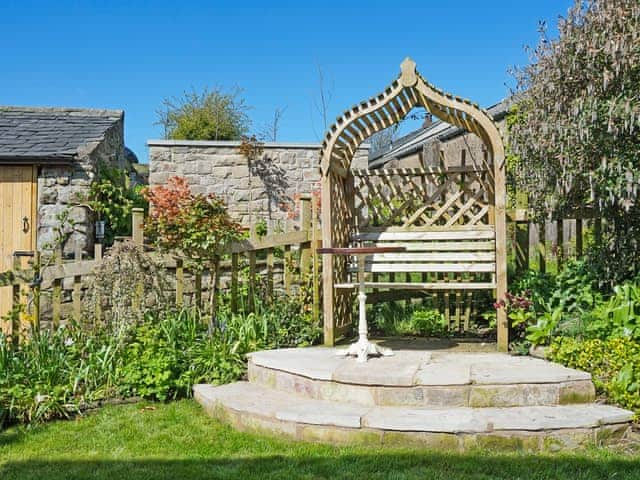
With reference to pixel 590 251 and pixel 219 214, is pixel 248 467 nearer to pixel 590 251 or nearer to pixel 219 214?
pixel 219 214

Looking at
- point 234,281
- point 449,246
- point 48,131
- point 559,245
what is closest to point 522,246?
point 559,245

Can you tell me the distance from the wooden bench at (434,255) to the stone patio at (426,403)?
2.81 feet

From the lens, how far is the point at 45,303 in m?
7.00

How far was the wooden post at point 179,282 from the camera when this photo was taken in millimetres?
5391

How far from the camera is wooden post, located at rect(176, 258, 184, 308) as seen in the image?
5391 millimetres

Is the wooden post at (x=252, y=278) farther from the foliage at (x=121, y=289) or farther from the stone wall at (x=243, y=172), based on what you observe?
A: the stone wall at (x=243, y=172)

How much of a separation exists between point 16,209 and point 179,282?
3.87 metres

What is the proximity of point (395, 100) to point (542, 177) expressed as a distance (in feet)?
4.80

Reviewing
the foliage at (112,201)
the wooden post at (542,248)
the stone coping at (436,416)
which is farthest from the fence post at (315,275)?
the foliage at (112,201)

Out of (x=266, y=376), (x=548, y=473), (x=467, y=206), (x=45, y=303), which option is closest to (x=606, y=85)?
(x=467, y=206)

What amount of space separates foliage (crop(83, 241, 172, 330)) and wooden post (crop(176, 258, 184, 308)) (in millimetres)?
233

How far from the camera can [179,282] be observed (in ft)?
17.8

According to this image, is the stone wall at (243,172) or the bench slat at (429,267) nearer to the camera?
the bench slat at (429,267)

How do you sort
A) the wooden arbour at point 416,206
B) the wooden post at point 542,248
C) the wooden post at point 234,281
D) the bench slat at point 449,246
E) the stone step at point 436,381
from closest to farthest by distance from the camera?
1. the stone step at point 436,381
2. the wooden arbour at point 416,206
3. the bench slat at point 449,246
4. the wooden post at point 542,248
5. the wooden post at point 234,281
